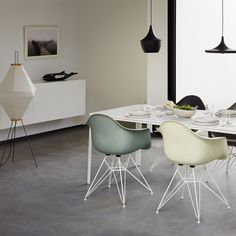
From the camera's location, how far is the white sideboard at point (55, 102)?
302 inches

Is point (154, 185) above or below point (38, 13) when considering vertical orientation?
below

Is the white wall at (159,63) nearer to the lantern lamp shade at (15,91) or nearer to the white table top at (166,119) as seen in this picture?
the white table top at (166,119)

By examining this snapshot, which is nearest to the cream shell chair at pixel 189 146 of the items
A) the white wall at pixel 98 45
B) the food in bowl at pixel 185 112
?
the food in bowl at pixel 185 112

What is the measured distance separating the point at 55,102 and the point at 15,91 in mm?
1847

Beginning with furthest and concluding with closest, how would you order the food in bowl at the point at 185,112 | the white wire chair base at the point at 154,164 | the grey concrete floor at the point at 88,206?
the white wire chair base at the point at 154,164
the food in bowl at the point at 185,112
the grey concrete floor at the point at 88,206

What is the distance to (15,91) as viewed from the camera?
20.5ft

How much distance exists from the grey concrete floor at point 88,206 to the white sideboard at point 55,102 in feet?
3.79

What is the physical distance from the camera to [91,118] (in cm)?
500

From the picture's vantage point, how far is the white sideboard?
768 cm

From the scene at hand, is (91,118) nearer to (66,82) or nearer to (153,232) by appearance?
(153,232)

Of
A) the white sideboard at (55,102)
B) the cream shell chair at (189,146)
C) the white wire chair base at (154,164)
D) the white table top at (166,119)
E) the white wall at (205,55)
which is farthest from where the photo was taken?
the white sideboard at (55,102)

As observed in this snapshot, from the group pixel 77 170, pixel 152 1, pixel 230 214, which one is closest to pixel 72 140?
pixel 77 170

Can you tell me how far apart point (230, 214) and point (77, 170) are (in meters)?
2.10

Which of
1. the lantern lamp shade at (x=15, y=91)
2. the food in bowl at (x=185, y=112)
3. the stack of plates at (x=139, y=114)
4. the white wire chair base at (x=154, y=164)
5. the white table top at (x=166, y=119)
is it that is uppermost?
the lantern lamp shade at (x=15, y=91)
